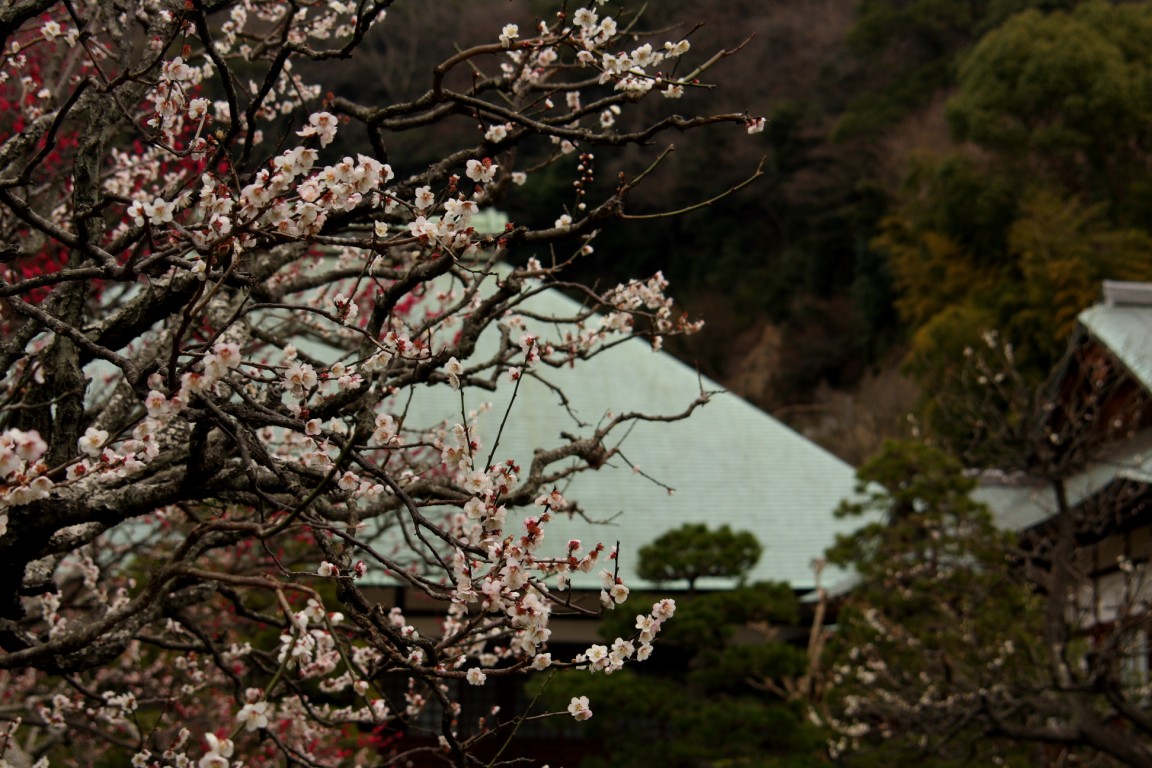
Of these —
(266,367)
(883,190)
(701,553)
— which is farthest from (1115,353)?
(883,190)

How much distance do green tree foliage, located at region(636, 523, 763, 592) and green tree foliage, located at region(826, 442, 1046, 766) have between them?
0.93 metres

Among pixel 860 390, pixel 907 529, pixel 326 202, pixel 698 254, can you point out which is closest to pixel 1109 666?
pixel 907 529

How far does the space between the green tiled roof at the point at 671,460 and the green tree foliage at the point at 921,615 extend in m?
1.54

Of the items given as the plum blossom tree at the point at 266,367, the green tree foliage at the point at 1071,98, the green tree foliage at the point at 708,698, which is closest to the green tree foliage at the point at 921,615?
the green tree foliage at the point at 708,698

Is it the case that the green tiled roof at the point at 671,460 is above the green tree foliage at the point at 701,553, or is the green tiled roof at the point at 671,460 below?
above

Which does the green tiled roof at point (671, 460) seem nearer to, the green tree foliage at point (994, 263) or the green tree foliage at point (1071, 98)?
the green tree foliage at point (994, 263)

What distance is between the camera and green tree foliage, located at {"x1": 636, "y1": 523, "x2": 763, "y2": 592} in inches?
329

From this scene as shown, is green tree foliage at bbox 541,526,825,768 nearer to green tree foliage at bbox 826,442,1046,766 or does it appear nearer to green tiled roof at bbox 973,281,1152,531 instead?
green tree foliage at bbox 826,442,1046,766

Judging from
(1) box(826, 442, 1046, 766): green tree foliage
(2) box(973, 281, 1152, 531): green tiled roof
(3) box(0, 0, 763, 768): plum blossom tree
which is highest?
(2) box(973, 281, 1152, 531): green tiled roof

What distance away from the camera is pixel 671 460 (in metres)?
11.6

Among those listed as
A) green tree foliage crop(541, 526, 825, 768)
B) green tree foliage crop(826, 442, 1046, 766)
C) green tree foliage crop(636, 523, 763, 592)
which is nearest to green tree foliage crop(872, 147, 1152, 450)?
green tree foliage crop(826, 442, 1046, 766)

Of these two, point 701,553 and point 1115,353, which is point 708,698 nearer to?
Result: point 701,553

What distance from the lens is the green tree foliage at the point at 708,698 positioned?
759 cm

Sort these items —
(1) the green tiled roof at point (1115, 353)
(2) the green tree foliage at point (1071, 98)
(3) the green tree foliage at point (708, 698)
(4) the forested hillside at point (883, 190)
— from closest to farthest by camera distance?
(3) the green tree foliage at point (708, 698), (1) the green tiled roof at point (1115, 353), (4) the forested hillside at point (883, 190), (2) the green tree foliage at point (1071, 98)
